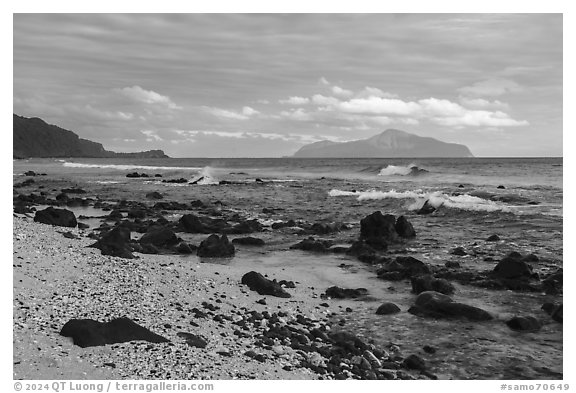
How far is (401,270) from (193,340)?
732 centimetres

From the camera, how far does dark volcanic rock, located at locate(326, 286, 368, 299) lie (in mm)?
11341

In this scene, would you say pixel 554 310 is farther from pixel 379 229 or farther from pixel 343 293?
pixel 379 229

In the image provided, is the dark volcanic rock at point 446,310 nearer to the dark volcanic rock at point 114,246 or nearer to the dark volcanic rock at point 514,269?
the dark volcanic rock at point 514,269

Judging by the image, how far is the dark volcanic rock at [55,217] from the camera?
17.2 metres

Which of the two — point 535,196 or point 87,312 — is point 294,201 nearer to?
point 535,196

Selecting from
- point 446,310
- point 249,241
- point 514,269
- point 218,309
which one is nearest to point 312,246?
point 249,241

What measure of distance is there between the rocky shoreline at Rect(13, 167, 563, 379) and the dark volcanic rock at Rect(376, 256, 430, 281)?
0.03 meters

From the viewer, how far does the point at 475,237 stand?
61.8 feet

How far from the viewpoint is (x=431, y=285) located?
1167cm

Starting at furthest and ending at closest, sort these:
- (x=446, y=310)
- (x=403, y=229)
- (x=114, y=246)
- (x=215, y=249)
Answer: (x=403, y=229) < (x=215, y=249) < (x=114, y=246) < (x=446, y=310)

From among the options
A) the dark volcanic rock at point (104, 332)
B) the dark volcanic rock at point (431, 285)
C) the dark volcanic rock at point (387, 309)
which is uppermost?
the dark volcanic rock at point (104, 332)

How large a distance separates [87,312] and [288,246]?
9779 millimetres

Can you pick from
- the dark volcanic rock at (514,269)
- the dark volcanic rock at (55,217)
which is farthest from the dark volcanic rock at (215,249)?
the dark volcanic rock at (514,269)

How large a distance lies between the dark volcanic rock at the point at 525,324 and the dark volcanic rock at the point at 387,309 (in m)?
2.22
